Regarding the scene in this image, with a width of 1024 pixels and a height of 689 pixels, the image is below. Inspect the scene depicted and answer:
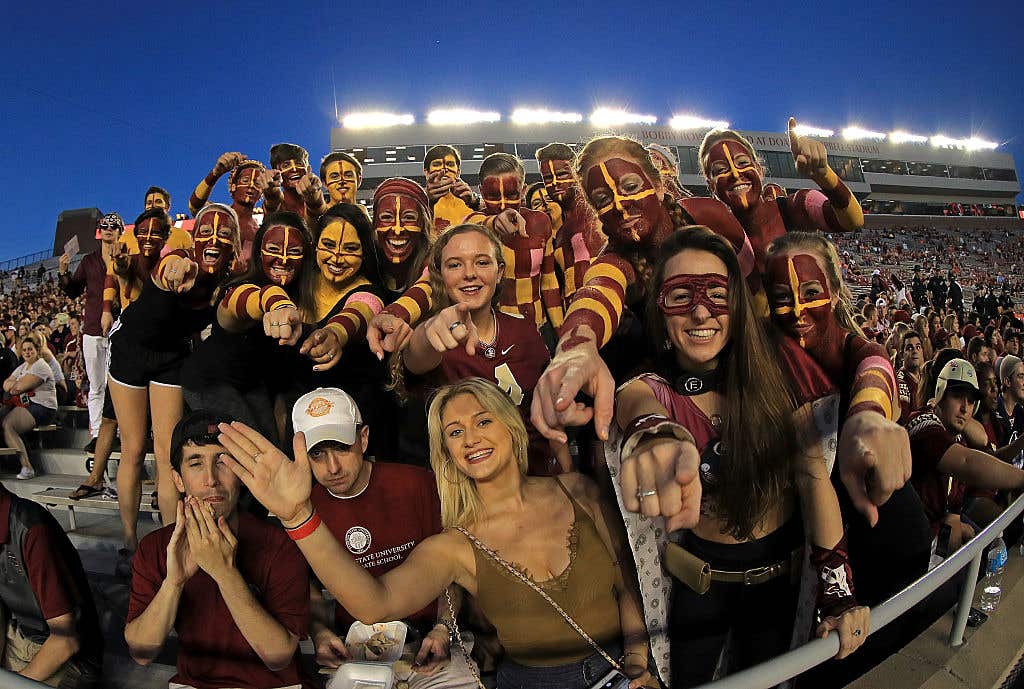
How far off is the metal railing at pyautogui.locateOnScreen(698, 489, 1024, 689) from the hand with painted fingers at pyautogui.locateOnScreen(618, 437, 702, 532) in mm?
320

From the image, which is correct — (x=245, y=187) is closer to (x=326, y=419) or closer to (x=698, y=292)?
(x=326, y=419)

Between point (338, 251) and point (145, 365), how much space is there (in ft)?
3.26

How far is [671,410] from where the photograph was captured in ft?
5.86

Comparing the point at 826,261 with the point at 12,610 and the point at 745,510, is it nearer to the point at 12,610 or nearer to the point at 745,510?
the point at 745,510

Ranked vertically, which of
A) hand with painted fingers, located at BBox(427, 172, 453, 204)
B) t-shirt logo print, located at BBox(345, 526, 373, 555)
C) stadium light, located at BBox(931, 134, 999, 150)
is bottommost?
t-shirt logo print, located at BBox(345, 526, 373, 555)

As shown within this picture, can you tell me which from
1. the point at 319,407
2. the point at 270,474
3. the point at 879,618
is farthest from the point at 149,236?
the point at 879,618

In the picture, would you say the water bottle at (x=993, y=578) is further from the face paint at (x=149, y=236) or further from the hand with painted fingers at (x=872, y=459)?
the face paint at (x=149, y=236)

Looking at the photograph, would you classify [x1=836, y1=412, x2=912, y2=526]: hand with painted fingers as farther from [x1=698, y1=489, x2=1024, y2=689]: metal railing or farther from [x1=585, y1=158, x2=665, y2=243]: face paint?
[x1=585, y1=158, x2=665, y2=243]: face paint

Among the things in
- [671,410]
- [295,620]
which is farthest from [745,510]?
[295,620]

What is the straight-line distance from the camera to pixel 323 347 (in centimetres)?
192

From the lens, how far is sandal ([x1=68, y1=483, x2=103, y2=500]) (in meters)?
3.31

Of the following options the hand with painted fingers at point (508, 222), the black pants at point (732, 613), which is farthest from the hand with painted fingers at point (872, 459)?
the hand with painted fingers at point (508, 222)

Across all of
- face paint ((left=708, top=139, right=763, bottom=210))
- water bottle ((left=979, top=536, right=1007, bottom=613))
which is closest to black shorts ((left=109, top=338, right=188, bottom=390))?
face paint ((left=708, top=139, right=763, bottom=210))

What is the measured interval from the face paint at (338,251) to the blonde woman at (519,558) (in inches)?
32.9
